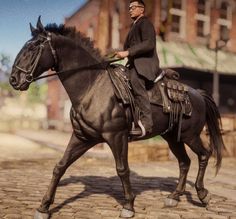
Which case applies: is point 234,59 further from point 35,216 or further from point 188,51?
point 35,216

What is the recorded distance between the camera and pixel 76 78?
5.03 meters

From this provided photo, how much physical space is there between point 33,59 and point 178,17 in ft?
45.5

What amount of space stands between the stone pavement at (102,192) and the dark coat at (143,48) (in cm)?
214

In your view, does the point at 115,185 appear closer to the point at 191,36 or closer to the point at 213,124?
the point at 213,124

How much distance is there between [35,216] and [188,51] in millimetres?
12953

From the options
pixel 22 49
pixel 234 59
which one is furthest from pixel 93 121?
pixel 234 59

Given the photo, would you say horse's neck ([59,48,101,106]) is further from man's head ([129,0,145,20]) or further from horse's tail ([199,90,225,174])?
horse's tail ([199,90,225,174])

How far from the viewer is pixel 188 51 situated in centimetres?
1617

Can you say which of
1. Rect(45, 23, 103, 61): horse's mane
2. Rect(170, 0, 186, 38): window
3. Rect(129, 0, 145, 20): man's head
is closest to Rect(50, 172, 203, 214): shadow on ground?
Rect(45, 23, 103, 61): horse's mane

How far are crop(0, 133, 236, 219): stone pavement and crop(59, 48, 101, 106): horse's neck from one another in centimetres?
171

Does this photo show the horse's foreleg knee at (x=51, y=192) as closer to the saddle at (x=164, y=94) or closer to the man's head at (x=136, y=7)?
the saddle at (x=164, y=94)

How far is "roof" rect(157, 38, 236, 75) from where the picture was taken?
47.5 ft

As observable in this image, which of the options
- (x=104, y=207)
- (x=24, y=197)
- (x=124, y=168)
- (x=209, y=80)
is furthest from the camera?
Answer: (x=209, y=80)

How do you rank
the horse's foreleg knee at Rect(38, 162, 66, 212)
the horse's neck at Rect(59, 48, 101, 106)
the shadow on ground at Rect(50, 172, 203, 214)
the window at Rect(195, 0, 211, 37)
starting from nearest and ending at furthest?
the horse's foreleg knee at Rect(38, 162, 66, 212) < the horse's neck at Rect(59, 48, 101, 106) < the shadow on ground at Rect(50, 172, 203, 214) < the window at Rect(195, 0, 211, 37)
